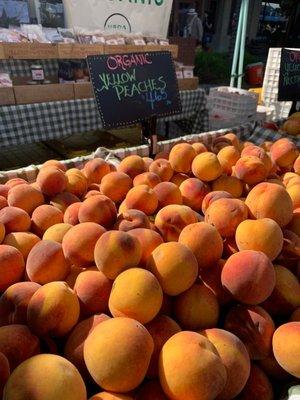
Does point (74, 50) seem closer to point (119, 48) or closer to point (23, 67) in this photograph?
point (119, 48)

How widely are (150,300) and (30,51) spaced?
3039mm

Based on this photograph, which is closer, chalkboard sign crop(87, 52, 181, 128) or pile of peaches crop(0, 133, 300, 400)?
pile of peaches crop(0, 133, 300, 400)

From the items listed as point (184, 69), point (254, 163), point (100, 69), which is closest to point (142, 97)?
point (100, 69)

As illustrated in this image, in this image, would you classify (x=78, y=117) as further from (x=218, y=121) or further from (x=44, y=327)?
(x=44, y=327)

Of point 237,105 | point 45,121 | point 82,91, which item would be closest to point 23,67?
point 82,91

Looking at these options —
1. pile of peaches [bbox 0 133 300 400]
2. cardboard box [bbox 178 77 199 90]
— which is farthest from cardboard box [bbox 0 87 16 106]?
pile of peaches [bbox 0 133 300 400]

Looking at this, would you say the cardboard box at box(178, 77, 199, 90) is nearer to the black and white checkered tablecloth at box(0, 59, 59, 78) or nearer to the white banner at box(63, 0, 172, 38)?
the white banner at box(63, 0, 172, 38)

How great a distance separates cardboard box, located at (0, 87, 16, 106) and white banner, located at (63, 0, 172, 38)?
132 cm

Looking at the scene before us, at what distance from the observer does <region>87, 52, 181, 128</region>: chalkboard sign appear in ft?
6.41

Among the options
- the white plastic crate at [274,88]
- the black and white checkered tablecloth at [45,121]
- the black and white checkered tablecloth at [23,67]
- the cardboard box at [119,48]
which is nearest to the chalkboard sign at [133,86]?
the black and white checkered tablecloth at [45,121]

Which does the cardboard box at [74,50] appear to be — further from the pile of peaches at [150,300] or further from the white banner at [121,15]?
the pile of peaches at [150,300]

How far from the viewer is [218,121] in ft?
10.9

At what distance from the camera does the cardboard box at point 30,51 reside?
3.04 metres

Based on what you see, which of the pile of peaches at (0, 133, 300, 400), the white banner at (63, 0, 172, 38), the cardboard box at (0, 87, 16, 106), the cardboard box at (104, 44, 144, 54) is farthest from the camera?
the white banner at (63, 0, 172, 38)
